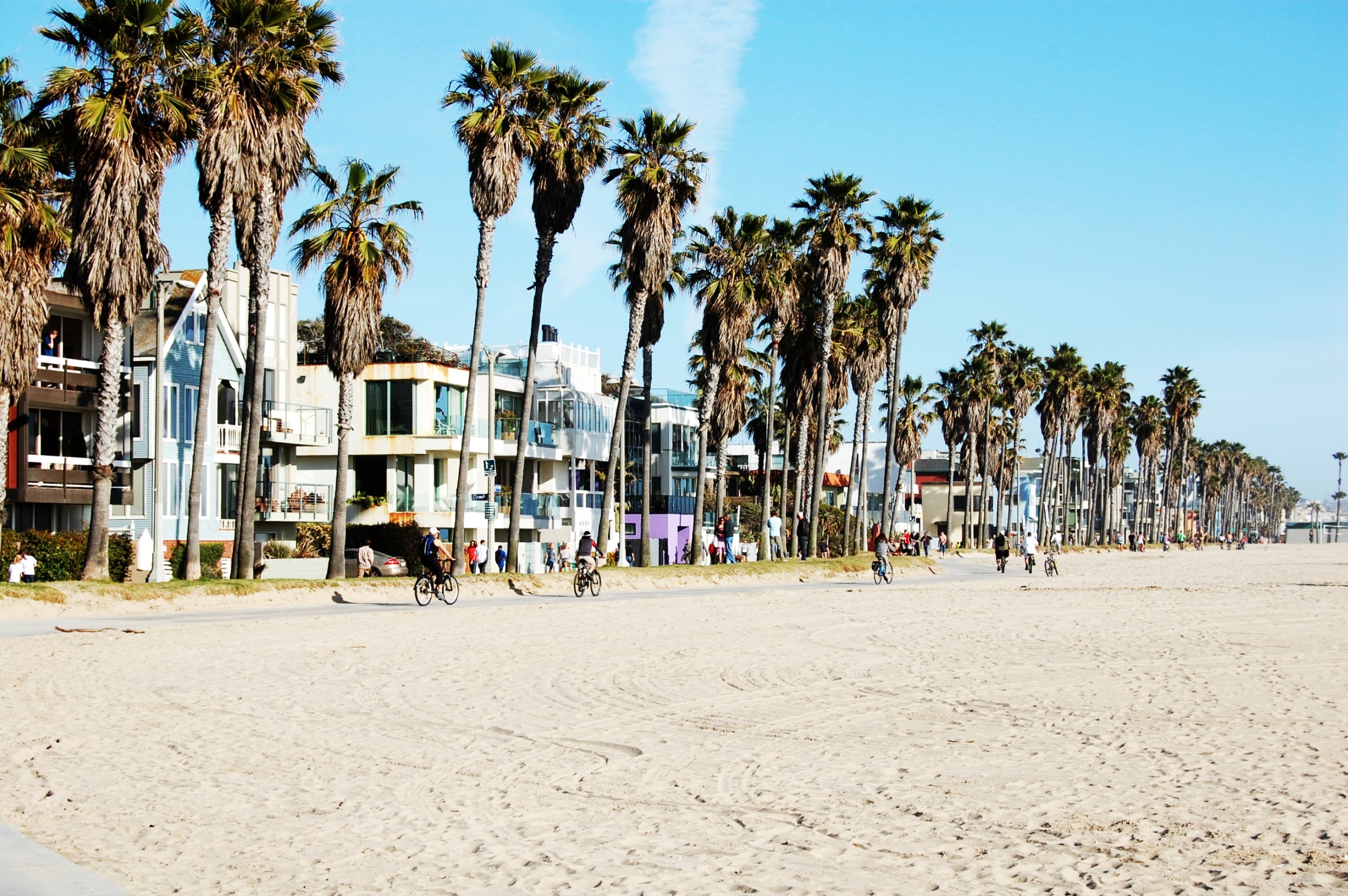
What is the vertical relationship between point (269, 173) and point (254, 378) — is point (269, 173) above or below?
above

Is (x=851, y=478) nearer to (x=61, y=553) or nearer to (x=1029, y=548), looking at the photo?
(x=1029, y=548)

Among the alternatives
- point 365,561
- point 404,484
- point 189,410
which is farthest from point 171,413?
point 404,484

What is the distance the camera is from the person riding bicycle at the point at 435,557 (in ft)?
102

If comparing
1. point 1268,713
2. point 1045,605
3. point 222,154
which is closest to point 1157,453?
point 1045,605

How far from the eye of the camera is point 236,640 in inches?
827

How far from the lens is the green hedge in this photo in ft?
112

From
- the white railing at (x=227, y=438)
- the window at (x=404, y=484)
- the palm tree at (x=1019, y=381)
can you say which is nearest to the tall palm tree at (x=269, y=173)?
the white railing at (x=227, y=438)

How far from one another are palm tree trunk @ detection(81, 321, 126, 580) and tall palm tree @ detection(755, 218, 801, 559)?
2514cm

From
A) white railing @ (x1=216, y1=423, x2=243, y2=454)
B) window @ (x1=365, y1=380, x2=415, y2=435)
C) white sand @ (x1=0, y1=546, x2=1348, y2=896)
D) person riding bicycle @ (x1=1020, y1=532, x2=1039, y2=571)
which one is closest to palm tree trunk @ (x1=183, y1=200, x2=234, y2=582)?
white sand @ (x1=0, y1=546, x2=1348, y2=896)

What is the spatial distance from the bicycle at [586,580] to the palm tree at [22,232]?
1338 cm

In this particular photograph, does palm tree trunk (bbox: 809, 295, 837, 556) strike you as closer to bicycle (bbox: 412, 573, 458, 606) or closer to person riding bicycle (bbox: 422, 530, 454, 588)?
bicycle (bbox: 412, 573, 458, 606)

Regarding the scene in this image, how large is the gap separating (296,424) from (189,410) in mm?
6153

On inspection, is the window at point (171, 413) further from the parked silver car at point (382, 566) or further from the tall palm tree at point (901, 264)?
the tall palm tree at point (901, 264)

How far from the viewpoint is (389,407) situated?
5350 centimetres
